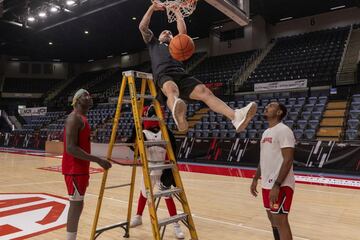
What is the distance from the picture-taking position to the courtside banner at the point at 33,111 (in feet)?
78.5

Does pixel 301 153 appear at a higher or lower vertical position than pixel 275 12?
lower

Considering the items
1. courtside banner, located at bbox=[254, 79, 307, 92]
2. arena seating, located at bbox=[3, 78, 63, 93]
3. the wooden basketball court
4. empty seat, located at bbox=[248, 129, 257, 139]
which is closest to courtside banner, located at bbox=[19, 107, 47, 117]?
arena seating, located at bbox=[3, 78, 63, 93]

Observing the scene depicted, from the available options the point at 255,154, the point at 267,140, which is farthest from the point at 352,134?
the point at 267,140

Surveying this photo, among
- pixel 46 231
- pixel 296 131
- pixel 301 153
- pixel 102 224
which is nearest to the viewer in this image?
pixel 46 231

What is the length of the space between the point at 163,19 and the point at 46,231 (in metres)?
14.5

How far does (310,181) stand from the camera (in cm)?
829

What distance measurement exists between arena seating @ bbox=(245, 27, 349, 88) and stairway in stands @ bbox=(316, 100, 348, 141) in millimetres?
1360

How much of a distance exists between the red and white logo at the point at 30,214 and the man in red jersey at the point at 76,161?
1315 mm

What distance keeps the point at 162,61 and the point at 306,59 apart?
14019mm

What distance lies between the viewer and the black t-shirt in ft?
11.1

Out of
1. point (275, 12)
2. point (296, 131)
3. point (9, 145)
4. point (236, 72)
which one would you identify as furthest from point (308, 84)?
point (9, 145)

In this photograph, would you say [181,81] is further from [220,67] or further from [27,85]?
[27,85]

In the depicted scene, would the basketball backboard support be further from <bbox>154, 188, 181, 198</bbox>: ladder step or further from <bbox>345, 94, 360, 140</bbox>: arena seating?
<bbox>345, 94, 360, 140</bbox>: arena seating

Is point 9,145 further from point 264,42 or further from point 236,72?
point 264,42
